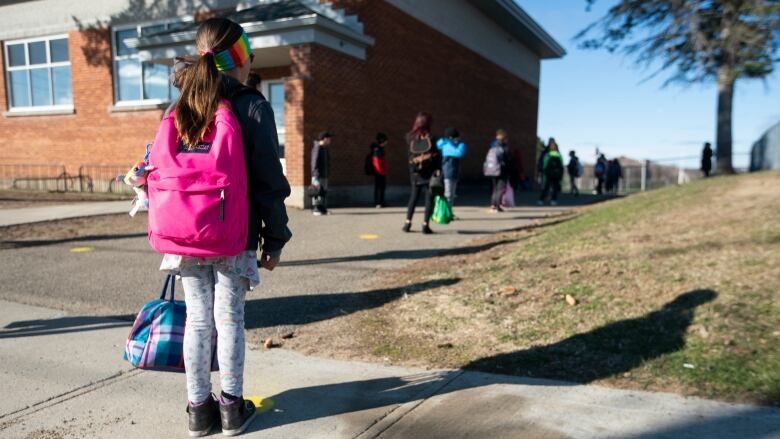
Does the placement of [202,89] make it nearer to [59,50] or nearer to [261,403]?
[261,403]

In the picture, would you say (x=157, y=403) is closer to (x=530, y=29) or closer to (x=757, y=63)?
(x=757, y=63)

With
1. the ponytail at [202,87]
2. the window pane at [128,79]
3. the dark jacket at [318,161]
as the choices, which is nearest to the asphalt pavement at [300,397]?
the ponytail at [202,87]

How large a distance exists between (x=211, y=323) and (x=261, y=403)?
645 mm

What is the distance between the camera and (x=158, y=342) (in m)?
2.63

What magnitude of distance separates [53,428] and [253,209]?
154 cm

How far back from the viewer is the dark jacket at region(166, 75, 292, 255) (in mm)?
2453

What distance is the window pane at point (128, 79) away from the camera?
54.7 ft

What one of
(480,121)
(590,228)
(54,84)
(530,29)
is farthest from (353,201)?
(530,29)

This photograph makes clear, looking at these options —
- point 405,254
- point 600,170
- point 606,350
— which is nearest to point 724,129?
point 600,170

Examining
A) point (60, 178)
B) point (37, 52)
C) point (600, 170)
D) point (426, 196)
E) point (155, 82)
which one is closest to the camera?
point (426, 196)

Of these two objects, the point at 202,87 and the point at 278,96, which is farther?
the point at 278,96

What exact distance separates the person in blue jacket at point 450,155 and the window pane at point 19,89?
17355 mm

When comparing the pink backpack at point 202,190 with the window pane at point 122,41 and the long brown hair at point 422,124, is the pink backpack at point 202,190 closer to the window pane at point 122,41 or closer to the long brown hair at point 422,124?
the long brown hair at point 422,124

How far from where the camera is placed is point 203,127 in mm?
2346
